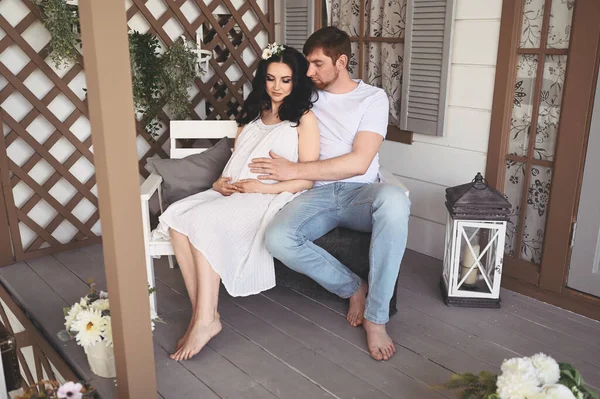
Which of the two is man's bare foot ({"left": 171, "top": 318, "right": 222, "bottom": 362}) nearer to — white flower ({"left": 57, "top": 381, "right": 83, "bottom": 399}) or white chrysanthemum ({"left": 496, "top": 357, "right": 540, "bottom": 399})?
white flower ({"left": 57, "top": 381, "right": 83, "bottom": 399})

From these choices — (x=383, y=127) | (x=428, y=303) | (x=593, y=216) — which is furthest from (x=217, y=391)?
(x=593, y=216)

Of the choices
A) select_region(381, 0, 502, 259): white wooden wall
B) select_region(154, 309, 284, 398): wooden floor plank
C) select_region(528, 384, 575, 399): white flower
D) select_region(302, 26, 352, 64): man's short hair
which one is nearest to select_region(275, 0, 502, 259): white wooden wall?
select_region(381, 0, 502, 259): white wooden wall

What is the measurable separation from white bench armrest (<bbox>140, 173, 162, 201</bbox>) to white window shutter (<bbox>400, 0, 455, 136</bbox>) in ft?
4.14

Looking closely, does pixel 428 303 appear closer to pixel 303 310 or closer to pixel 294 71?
pixel 303 310

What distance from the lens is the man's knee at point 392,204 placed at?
2.08 meters

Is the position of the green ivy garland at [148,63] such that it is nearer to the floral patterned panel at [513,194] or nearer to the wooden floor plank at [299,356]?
the wooden floor plank at [299,356]

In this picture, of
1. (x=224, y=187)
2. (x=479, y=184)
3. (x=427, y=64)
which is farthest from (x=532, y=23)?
(x=224, y=187)

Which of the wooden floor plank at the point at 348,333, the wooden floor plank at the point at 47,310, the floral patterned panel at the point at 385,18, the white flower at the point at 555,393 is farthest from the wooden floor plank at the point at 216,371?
the floral patterned panel at the point at 385,18

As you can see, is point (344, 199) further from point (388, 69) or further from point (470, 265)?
point (388, 69)

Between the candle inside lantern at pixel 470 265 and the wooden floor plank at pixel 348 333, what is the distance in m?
0.50

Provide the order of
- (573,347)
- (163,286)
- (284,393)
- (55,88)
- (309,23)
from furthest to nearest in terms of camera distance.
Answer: (309,23) < (55,88) < (163,286) < (573,347) < (284,393)

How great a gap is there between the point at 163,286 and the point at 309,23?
170cm

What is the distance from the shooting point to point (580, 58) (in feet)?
7.07

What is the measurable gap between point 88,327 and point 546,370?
52.5 inches
